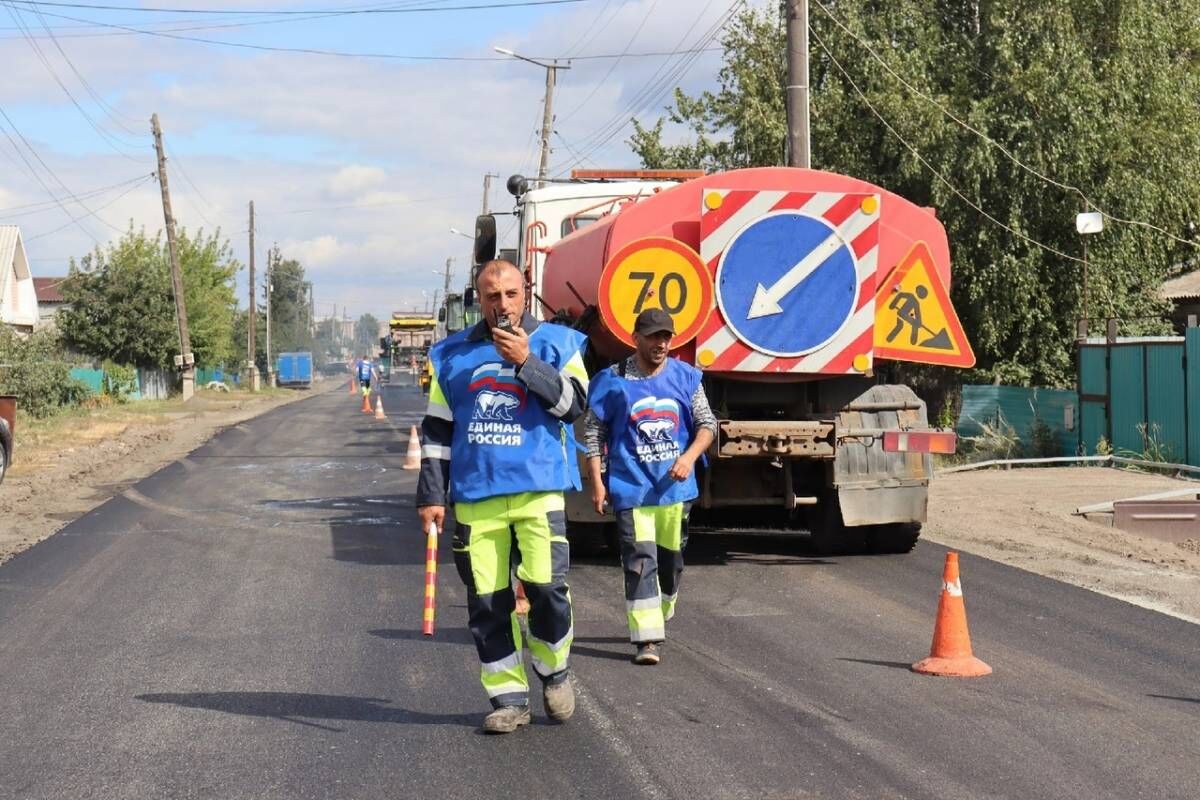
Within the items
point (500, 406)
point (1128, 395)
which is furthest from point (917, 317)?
point (1128, 395)

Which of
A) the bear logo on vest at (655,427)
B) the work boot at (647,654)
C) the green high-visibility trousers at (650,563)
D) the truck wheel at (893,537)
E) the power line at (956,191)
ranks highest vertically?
the power line at (956,191)

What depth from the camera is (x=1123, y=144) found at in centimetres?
2689

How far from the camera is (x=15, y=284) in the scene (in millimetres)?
65000

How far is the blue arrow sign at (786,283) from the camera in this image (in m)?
10.3

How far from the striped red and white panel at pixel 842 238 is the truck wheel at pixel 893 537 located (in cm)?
156

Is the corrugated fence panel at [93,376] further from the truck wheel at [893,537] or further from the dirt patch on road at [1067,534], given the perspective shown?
the truck wheel at [893,537]

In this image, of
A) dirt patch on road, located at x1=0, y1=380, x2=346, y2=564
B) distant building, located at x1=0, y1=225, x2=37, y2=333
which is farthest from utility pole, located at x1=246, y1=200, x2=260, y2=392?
dirt patch on road, located at x1=0, y1=380, x2=346, y2=564

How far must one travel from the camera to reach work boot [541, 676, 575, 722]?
6227 millimetres

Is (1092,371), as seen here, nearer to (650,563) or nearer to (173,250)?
(650,563)

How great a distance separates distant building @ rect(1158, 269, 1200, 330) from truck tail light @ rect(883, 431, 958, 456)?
2071cm

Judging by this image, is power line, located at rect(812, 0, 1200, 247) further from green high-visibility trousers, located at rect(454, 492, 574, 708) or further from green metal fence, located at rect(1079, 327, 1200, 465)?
green high-visibility trousers, located at rect(454, 492, 574, 708)

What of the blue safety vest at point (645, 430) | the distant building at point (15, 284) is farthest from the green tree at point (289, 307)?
the blue safety vest at point (645, 430)

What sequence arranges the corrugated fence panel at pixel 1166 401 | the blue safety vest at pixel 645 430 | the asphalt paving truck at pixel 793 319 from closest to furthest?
the blue safety vest at pixel 645 430 → the asphalt paving truck at pixel 793 319 → the corrugated fence panel at pixel 1166 401

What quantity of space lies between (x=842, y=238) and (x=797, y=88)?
7763 mm
